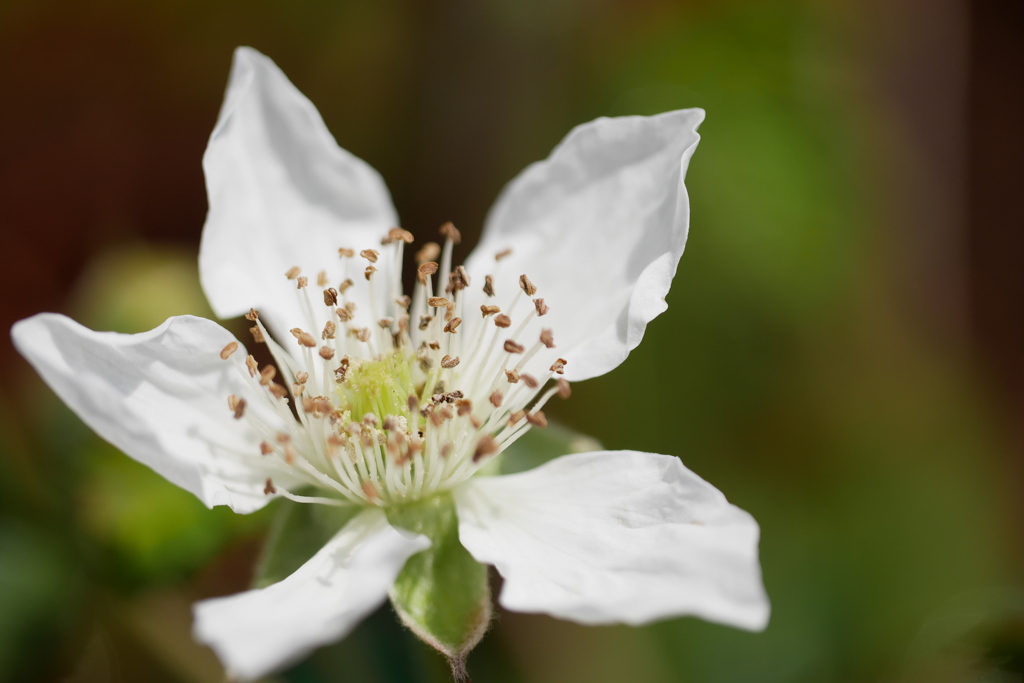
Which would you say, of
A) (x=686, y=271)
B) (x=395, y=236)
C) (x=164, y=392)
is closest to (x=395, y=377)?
(x=395, y=236)

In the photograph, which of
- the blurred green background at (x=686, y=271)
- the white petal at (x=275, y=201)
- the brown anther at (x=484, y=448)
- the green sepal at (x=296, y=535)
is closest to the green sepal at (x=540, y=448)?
the brown anther at (x=484, y=448)

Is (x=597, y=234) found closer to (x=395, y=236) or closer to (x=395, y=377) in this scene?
(x=395, y=236)

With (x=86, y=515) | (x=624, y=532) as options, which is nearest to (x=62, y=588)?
(x=86, y=515)

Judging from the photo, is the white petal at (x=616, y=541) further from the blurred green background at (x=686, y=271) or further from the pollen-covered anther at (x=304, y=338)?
the blurred green background at (x=686, y=271)

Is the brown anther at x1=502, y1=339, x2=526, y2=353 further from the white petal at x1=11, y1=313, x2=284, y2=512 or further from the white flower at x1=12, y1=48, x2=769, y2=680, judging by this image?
the white petal at x1=11, y1=313, x2=284, y2=512

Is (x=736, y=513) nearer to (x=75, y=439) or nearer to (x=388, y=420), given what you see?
(x=388, y=420)

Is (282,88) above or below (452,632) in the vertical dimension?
above

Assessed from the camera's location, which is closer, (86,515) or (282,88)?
(282,88)
